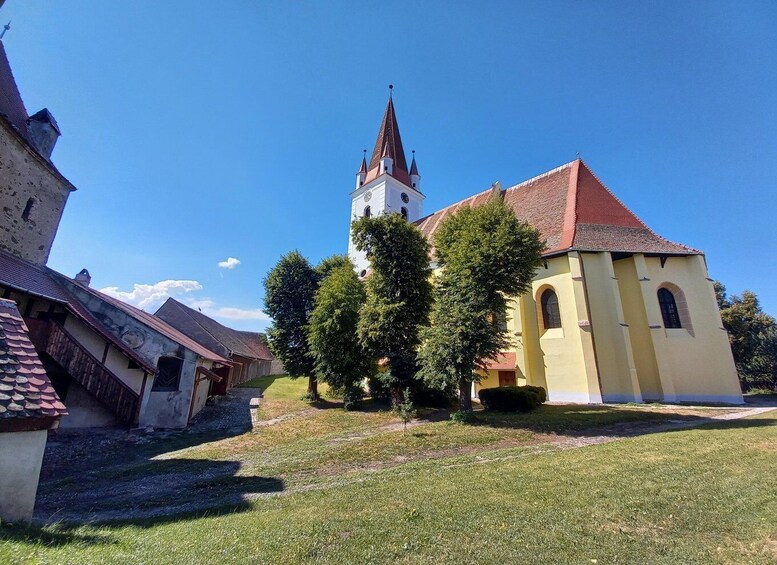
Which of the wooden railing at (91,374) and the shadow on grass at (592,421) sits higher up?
the wooden railing at (91,374)

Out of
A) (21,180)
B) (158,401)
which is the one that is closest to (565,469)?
(158,401)

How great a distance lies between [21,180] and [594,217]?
31.1m

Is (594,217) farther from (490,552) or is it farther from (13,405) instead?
(13,405)

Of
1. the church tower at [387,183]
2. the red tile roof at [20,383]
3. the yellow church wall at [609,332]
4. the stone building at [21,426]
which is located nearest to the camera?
the stone building at [21,426]

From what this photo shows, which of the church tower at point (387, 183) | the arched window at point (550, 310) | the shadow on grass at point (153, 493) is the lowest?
the shadow on grass at point (153, 493)

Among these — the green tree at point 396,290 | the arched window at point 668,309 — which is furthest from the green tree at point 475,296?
the arched window at point 668,309

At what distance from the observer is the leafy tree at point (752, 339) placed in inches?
1219

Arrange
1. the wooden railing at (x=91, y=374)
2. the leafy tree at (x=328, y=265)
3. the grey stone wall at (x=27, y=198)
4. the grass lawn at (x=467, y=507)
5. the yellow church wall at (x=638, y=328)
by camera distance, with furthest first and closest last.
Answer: the leafy tree at (x=328, y=265) → the yellow church wall at (x=638, y=328) → the grey stone wall at (x=27, y=198) → the wooden railing at (x=91, y=374) → the grass lawn at (x=467, y=507)

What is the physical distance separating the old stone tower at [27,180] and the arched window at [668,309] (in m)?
34.4

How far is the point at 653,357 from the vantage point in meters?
19.6

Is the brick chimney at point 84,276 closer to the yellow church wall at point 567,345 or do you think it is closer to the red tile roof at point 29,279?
the red tile roof at point 29,279

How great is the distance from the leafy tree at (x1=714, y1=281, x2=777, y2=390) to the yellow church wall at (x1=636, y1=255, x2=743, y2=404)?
16.2m

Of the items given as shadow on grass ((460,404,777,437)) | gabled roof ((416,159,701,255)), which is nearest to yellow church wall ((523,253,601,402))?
gabled roof ((416,159,701,255))

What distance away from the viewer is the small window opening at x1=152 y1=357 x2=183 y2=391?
14.7m
